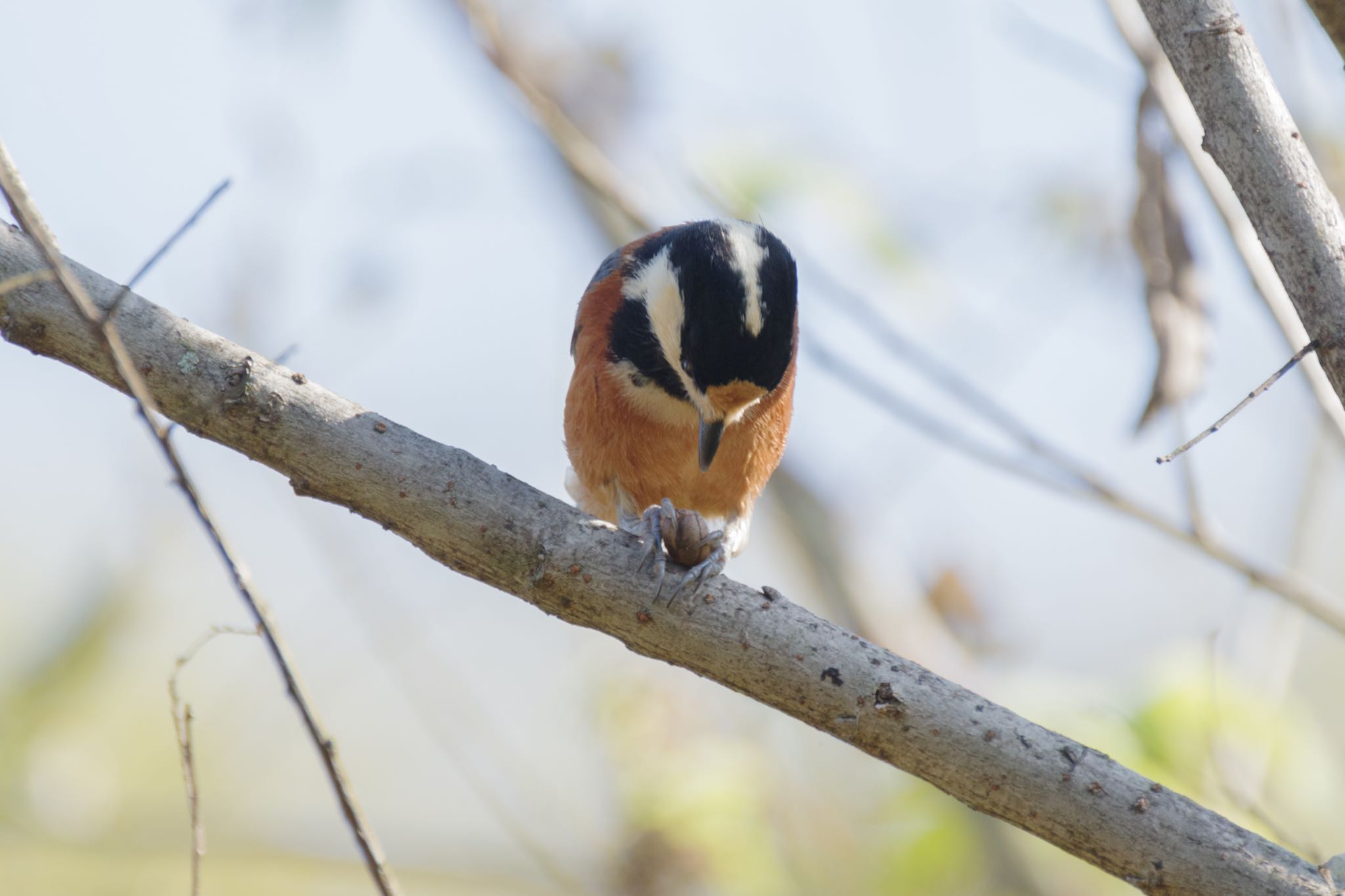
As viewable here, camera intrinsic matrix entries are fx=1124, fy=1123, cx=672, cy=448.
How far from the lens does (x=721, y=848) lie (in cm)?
558

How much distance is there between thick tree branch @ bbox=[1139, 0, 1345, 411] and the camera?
94.8 inches

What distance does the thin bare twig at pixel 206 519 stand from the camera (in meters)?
2.15

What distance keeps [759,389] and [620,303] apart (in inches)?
36.1

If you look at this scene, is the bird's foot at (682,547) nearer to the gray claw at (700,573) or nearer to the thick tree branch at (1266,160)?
the gray claw at (700,573)

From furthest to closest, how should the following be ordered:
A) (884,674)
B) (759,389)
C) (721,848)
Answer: (721,848) → (759,389) → (884,674)

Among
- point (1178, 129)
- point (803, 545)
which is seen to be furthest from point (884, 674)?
point (803, 545)

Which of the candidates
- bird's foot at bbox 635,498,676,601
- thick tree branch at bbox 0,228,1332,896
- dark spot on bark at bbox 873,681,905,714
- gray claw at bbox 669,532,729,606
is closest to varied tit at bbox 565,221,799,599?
bird's foot at bbox 635,498,676,601

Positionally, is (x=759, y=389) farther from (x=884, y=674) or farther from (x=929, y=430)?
(x=884, y=674)

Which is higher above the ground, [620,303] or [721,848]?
[620,303]

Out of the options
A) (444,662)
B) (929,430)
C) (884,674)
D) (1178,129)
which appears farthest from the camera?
(444,662)

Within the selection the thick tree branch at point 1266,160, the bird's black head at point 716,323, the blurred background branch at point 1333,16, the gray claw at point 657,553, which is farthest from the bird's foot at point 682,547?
the blurred background branch at point 1333,16

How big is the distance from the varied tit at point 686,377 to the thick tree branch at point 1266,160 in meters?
1.99

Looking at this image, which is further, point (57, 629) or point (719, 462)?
point (57, 629)

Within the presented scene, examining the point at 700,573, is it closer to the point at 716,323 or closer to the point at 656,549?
the point at 656,549
